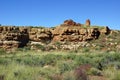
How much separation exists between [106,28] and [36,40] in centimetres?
1260

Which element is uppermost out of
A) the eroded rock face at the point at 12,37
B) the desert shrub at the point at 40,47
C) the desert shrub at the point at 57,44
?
the eroded rock face at the point at 12,37

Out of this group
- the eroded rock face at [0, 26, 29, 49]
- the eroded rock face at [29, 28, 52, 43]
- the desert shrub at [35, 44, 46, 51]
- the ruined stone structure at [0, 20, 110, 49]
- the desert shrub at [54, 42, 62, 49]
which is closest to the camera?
the eroded rock face at [0, 26, 29, 49]

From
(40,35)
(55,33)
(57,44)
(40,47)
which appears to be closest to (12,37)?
(40,47)

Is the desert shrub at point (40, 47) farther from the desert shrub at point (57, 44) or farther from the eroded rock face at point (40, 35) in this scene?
the eroded rock face at point (40, 35)

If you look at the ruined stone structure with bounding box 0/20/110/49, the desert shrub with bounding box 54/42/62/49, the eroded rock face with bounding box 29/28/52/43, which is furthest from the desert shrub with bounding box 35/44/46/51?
the eroded rock face with bounding box 29/28/52/43

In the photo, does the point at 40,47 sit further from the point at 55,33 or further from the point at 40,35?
the point at 55,33

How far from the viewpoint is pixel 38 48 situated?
47.8 meters

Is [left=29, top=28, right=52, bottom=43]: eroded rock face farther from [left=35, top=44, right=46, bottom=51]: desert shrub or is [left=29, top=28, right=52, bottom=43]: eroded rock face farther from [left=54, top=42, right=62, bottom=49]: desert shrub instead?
[left=35, top=44, right=46, bottom=51]: desert shrub

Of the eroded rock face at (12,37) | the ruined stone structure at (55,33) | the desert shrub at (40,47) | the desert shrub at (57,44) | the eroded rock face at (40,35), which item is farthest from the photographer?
the eroded rock face at (40,35)

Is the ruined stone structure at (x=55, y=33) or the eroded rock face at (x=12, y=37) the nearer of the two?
the eroded rock face at (x=12, y=37)

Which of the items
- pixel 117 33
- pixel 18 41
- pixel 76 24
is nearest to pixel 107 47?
pixel 117 33

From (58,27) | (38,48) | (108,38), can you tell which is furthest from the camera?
(58,27)

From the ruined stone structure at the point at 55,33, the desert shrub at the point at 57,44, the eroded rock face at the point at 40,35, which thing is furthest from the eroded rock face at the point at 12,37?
the desert shrub at the point at 57,44

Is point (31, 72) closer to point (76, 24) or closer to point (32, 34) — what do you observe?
point (32, 34)
